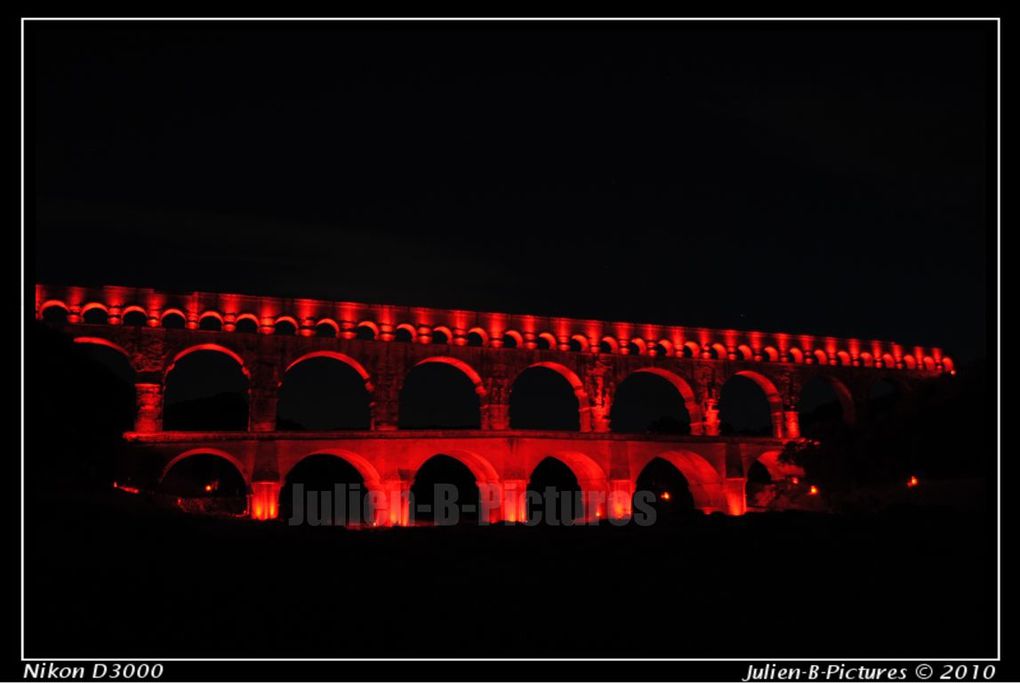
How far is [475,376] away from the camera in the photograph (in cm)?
4484

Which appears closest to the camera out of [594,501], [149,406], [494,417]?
[149,406]

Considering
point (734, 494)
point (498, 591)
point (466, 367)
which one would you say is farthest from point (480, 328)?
point (498, 591)

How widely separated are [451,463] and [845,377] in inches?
1112

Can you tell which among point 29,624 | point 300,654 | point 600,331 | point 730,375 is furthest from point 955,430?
point 29,624

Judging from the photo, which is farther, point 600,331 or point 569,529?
point 600,331

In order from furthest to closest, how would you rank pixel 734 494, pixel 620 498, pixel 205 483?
1. pixel 205 483
2. pixel 734 494
3. pixel 620 498

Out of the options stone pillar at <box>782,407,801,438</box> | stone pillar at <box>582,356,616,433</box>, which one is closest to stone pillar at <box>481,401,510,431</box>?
stone pillar at <box>582,356,616,433</box>

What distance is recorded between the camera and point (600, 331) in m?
47.9

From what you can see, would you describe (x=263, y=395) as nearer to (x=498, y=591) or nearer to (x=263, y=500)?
(x=263, y=500)

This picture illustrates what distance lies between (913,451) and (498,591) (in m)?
26.1

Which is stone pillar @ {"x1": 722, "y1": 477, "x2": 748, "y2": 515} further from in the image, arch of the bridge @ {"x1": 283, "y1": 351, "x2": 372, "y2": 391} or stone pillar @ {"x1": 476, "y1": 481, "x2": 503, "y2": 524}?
arch of the bridge @ {"x1": 283, "y1": 351, "x2": 372, "y2": 391}

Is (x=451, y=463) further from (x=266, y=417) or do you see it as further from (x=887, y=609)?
(x=887, y=609)

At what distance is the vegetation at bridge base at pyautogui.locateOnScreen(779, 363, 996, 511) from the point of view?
38.5 meters

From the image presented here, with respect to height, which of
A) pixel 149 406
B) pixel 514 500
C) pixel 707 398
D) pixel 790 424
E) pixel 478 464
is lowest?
pixel 514 500
